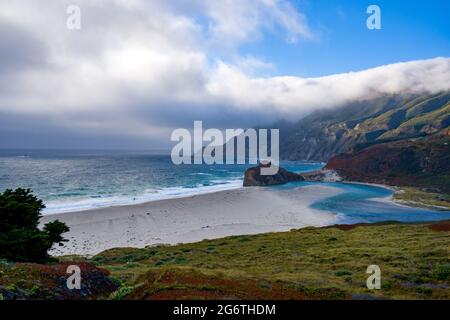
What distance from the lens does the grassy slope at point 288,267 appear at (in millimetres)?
16375

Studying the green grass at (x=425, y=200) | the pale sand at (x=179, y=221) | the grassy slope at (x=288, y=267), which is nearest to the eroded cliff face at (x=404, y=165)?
the green grass at (x=425, y=200)

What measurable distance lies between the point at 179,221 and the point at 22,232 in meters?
43.3

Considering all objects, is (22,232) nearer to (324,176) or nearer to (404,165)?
(324,176)

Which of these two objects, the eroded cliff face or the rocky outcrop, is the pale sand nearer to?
the rocky outcrop

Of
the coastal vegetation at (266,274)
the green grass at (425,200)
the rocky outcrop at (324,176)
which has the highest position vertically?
the coastal vegetation at (266,274)

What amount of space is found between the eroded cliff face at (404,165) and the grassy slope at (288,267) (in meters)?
107

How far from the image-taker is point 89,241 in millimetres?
49688

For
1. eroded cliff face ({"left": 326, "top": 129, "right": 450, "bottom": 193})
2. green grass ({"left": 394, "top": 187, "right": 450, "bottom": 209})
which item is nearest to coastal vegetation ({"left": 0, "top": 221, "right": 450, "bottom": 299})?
green grass ({"left": 394, "top": 187, "right": 450, "bottom": 209})

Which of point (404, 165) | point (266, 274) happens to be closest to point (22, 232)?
point (266, 274)

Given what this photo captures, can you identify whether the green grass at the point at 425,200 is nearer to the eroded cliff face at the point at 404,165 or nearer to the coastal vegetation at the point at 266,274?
the eroded cliff face at the point at 404,165

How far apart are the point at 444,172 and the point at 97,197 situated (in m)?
146

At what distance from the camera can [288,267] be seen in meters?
27.5

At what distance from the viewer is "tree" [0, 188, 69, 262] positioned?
22938 millimetres
